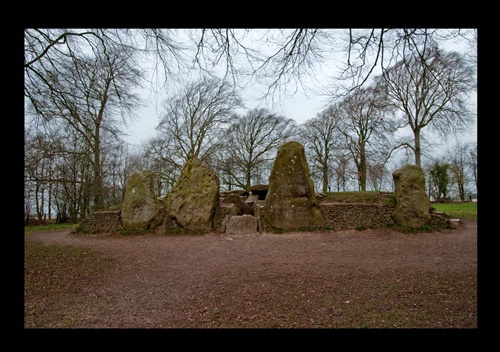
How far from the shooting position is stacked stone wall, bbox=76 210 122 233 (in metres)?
10.3

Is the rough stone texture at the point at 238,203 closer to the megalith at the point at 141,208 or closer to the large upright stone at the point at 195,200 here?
the large upright stone at the point at 195,200

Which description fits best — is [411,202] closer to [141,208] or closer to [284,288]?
[284,288]

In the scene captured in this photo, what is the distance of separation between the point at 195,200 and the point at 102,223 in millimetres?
3986

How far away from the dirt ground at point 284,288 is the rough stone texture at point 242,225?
208 centimetres

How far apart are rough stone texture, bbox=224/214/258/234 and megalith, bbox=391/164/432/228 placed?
208 inches

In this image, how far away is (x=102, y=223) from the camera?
34.1ft

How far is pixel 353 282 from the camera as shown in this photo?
417 cm

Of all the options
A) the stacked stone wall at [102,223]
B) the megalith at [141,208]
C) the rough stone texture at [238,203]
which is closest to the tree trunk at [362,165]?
the rough stone texture at [238,203]

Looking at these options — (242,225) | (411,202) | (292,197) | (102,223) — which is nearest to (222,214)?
(242,225)

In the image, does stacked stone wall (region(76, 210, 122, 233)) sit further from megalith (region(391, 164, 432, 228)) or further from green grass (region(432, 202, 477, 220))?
green grass (region(432, 202, 477, 220))

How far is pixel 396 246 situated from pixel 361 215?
2576 millimetres

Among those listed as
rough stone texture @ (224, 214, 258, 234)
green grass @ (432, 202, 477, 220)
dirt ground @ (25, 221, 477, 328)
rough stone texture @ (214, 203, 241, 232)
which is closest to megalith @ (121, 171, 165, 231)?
rough stone texture @ (214, 203, 241, 232)
